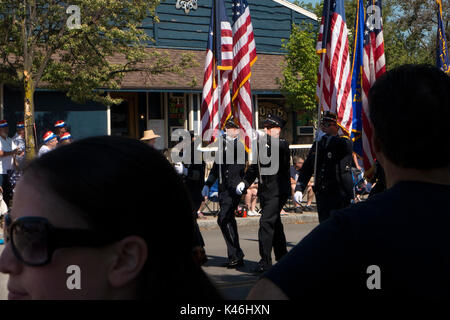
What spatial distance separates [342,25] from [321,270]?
7824 mm

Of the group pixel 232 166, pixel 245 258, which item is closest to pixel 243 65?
pixel 232 166

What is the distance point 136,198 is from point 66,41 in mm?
12575

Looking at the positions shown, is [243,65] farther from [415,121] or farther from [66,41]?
[415,121]

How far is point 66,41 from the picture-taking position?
1334 centimetres

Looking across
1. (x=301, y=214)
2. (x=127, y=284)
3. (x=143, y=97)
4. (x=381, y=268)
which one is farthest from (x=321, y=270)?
(x=143, y=97)

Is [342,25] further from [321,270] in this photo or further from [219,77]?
[321,270]

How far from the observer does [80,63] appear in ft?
46.3

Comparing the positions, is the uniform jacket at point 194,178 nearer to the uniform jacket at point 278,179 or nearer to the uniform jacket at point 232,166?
the uniform jacket at point 232,166

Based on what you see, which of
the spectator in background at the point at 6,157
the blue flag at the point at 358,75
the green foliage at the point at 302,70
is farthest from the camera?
the green foliage at the point at 302,70

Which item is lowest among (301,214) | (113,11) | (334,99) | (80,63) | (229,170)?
(301,214)

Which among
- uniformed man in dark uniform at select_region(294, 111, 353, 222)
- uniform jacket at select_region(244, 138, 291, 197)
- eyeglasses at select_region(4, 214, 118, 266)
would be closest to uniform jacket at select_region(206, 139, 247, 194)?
uniform jacket at select_region(244, 138, 291, 197)

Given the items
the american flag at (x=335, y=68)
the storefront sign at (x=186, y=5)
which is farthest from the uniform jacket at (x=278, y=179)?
the storefront sign at (x=186, y=5)

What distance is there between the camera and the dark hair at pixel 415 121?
1745mm

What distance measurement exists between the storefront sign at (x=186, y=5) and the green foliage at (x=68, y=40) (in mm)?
7319
